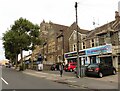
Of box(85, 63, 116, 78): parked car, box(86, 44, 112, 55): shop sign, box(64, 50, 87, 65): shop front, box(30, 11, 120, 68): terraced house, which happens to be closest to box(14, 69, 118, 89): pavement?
box(85, 63, 116, 78): parked car

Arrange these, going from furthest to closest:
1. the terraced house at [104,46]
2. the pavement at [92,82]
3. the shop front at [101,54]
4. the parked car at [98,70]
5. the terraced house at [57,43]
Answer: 1. the terraced house at [57,43]
2. the shop front at [101,54]
3. the terraced house at [104,46]
4. the parked car at [98,70]
5. the pavement at [92,82]

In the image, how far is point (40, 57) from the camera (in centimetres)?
6806

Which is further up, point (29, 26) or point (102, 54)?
point (29, 26)

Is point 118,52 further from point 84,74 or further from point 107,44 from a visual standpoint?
point 84,74

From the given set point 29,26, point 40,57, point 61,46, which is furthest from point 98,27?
point 40,57

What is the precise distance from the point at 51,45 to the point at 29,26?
10.4 m

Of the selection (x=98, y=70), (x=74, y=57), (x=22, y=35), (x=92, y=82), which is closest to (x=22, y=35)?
(x=22, y=35)

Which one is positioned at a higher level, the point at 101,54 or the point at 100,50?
the point at 100,50

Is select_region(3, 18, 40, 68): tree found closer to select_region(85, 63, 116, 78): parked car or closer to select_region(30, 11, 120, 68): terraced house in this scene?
select_region(30, 11, 120, 68): terraced house

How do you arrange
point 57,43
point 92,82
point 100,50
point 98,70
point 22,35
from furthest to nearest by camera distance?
point 57,43 < point 22,35 < point 100,50 < point 98,70 < point 92,82

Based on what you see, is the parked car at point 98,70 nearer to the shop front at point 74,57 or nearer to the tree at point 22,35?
the shop front at point 74,57

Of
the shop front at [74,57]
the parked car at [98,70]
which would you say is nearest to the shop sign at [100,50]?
the shop front at [74,57]

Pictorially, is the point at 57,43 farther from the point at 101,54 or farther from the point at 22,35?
the point at 101,54

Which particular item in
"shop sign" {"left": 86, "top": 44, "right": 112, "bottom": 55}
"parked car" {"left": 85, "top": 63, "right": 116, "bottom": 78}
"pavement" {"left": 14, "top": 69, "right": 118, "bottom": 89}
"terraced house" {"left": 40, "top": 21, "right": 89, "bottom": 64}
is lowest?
"pavement" {"left": 14, "top": 69, "right": 118, "bottom": 89}
